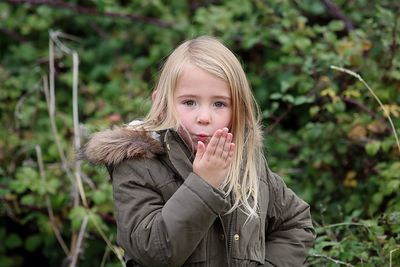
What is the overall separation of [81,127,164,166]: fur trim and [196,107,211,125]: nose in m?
0.16

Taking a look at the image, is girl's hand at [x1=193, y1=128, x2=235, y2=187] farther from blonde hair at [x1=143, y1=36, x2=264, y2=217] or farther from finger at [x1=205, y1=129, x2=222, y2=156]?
blonde hair at [x1=143, y1=36, x2=264, y2=217]

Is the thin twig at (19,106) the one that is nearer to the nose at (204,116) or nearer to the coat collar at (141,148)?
the coat collar at (141,148)

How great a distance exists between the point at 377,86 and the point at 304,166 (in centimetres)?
67

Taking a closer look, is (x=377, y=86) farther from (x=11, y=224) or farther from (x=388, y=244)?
(x=11, y=224)

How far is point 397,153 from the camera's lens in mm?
4168

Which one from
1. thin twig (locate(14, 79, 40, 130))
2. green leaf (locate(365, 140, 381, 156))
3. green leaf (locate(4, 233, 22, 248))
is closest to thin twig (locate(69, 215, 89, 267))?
green leaf (locate(4, 233, 22, 248))

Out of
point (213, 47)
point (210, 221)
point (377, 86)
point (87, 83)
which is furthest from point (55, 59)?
point (210, 221)

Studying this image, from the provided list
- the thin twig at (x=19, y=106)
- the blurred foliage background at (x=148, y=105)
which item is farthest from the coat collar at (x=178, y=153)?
the thin twig at (x=19, y=106)

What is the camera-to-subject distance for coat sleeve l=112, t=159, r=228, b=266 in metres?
2.43

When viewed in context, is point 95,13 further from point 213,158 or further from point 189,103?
point 213,158

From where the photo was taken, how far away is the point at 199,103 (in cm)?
262

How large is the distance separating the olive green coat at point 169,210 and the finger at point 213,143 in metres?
0.08

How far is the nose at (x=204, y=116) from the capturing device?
259 cm

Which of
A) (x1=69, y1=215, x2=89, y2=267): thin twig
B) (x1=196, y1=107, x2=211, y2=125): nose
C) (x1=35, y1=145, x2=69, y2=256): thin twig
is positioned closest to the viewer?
(x1=196, y1=107, x2=211, y2=125): nose
